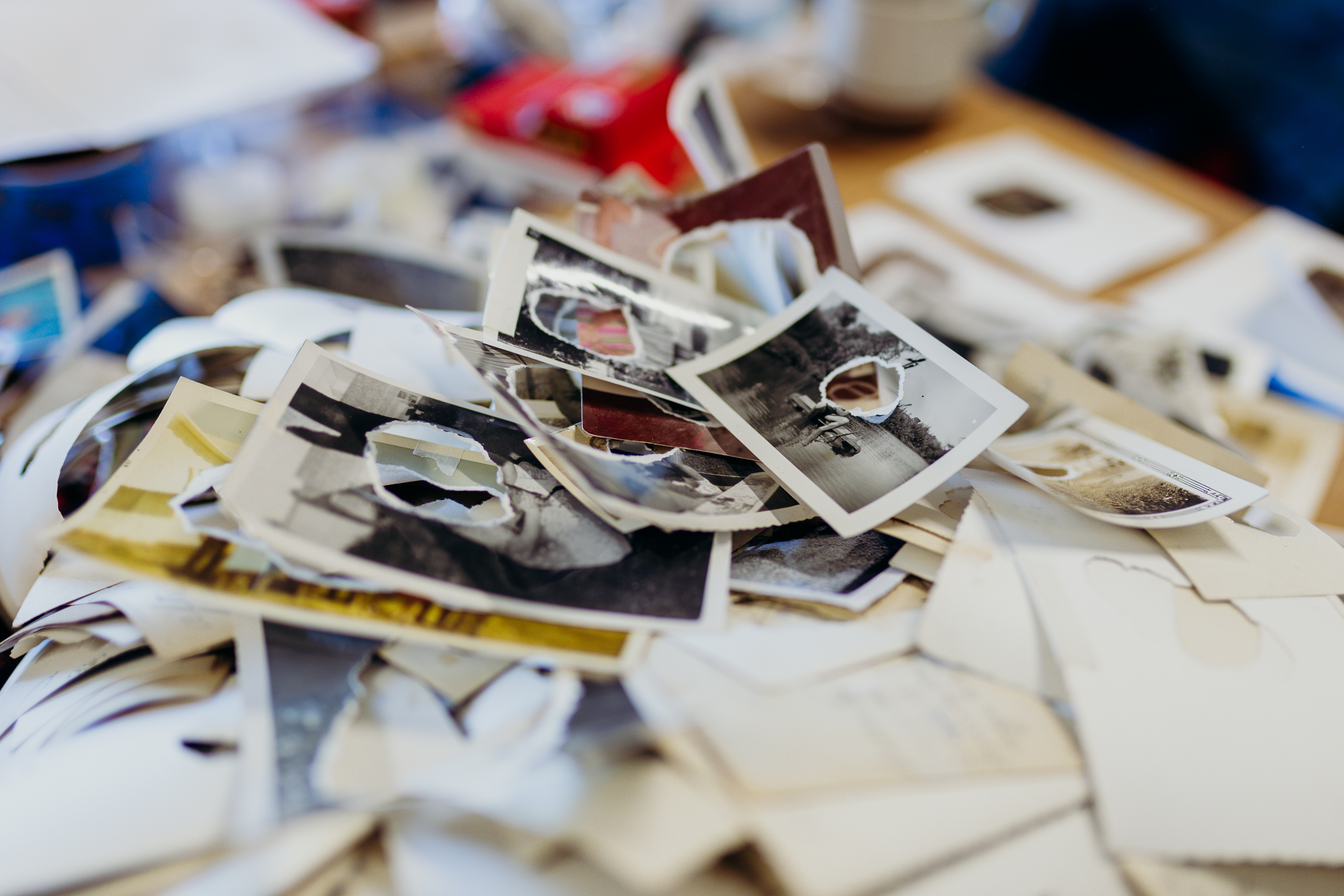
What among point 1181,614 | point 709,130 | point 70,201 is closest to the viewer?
point 1181,614

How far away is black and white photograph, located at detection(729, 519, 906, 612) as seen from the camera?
0.40 metres

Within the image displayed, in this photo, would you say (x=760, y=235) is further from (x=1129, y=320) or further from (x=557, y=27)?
(x=557, y=27)

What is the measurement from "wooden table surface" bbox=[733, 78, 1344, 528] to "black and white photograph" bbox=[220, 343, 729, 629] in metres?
0.68

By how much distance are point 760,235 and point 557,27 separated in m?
0.79

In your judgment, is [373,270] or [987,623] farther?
[373,270]

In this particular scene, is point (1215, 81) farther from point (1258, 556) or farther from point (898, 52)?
point (1258, 556)

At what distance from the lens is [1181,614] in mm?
397

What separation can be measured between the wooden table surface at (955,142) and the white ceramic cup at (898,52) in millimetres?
37

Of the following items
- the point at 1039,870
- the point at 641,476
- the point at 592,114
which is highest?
the point at 592,114

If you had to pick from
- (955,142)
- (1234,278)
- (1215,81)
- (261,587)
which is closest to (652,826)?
(261,587)

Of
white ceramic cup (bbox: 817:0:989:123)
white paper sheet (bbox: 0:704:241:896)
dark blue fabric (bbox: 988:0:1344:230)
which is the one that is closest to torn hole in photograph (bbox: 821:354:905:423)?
white paper sheet (bbox: 0:704:241:896)

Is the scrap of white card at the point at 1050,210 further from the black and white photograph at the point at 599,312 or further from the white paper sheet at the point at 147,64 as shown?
the white paper sheet at the point at 147,64

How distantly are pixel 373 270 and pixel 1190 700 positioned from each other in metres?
0.63

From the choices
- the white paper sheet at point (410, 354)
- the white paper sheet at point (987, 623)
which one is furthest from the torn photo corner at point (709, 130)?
the white paper sheet at point (987, 623)
